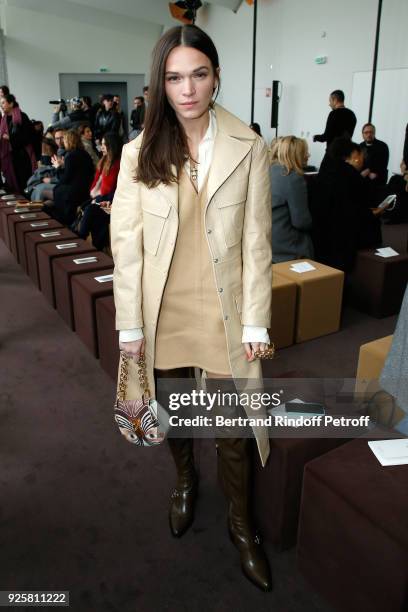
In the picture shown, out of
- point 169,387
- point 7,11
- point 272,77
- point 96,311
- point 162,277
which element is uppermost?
point 7,11

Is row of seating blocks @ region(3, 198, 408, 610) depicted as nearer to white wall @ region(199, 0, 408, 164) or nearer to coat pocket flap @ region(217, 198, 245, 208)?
coat pocket flap @ region(217, 198, 245, 208)

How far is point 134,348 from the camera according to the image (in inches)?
58.2

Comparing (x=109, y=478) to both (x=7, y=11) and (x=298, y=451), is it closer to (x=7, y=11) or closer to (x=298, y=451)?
(x=298, y=451)

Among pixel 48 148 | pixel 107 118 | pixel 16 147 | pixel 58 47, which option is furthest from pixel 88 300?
pixel 58 47

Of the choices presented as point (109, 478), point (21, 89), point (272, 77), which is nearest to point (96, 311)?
point (109, 478)

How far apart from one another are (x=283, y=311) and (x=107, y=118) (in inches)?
330

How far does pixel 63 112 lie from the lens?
10.8 metres

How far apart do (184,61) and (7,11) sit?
47.7 feet

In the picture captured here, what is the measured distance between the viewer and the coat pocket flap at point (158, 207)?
1.35 m

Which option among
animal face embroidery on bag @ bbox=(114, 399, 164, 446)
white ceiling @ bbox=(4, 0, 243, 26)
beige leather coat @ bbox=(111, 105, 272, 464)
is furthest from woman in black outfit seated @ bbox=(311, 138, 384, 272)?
white ceiling @ bbox=(4, 0, 243, 26)

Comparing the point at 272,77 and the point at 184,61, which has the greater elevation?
the point at 272,77

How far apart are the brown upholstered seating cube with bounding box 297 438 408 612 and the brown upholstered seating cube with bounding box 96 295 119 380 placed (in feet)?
4.81

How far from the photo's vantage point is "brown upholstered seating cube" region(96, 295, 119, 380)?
274 centimetres

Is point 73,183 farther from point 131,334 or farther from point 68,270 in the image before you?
point 131,334
